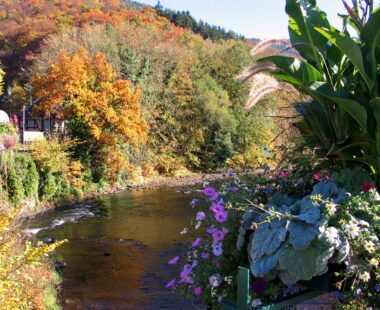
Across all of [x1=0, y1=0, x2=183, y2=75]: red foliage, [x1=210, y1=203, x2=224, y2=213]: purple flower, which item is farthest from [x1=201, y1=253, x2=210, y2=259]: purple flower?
[x1=0, y1=0, x2=183, y2=75]: red foliage

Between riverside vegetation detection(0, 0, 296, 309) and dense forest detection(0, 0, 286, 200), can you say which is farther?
dense forest detection(0, 0, 286, 200)

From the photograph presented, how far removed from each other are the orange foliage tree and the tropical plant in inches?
653

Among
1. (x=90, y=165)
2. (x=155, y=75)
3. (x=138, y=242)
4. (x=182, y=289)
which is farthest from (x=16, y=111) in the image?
(x=182, y=289)

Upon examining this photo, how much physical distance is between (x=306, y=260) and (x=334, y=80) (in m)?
1.21

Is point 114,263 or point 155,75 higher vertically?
point 155,75

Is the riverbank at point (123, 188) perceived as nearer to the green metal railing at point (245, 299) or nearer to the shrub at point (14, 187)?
the shrub at point (14, 187)

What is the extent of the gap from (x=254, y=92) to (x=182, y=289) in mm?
Answer: 1149

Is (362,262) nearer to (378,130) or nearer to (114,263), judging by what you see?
(378,130)

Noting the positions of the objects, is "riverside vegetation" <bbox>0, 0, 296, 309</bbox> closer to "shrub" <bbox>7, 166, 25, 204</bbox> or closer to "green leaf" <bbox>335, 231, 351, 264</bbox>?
"shrub" <bbox>7, 166, 25, 204</bbox>

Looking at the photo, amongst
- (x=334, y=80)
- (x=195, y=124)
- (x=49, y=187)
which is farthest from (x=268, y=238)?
(x=195, y=124)

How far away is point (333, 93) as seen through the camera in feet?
7.27

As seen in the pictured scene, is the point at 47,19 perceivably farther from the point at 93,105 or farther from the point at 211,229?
the point at 211,229

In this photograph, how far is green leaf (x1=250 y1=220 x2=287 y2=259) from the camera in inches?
72.9

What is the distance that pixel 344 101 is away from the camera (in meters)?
2.16
